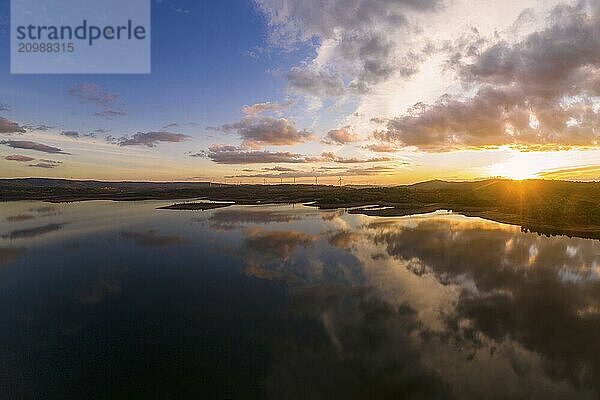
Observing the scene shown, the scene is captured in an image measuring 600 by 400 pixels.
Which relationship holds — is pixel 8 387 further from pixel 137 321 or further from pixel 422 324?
pixel 422 324

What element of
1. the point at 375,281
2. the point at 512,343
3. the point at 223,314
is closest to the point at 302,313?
the point at 223,314

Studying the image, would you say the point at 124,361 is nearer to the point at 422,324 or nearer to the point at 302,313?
the point at 302,313

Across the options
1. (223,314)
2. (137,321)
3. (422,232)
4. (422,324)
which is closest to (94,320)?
(137,321)

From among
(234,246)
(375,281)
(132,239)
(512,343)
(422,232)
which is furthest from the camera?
(422,232)

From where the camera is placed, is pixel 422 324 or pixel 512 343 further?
pixel 422 324

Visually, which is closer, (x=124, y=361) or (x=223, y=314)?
(x=124, y=361)

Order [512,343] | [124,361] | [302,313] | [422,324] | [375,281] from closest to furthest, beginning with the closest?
[124,361], [512,343], [422,324], [302,313], [375,281]
